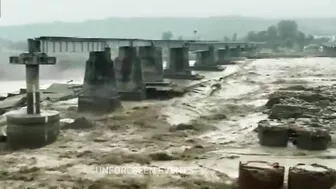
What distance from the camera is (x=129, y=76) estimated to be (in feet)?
98.6

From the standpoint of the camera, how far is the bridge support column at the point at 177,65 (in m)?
44.8

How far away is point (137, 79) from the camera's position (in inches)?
1188

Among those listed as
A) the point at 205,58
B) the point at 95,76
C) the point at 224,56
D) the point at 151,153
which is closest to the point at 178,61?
→ the point at 205,58

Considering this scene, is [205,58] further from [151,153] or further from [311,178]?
[311,178]

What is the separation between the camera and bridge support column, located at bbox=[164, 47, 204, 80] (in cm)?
4484

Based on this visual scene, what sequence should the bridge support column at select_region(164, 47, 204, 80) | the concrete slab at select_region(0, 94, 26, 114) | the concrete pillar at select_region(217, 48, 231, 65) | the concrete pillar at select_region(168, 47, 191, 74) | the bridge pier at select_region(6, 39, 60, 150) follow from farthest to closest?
the concrete pillar at select_region(217, 48, 231, 65)
the concrete pillar at select_region(168, 47, 191, 74)
the bridge support column at select_region(164, 47, 204, 80)
the concrete slab at select_region(0, 94, 26, 114)
the bridge pier at select_region(6, 39, 60, 150)

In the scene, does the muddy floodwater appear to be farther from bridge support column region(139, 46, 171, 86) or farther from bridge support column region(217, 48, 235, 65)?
bridge support column region(217, 48, 235, 65)

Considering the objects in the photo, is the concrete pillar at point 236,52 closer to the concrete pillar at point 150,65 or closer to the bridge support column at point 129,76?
the concrete pillar at point 150,65

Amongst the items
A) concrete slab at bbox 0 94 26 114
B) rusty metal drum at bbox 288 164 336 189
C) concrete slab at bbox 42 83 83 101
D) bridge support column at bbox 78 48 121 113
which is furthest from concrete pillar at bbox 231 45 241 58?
rusty metal drum at bbox 288 164 336 189

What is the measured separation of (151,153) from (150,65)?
70.8ft

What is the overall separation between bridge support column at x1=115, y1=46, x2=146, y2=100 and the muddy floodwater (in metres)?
4.35

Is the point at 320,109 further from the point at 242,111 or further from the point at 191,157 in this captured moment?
the point at 191,157

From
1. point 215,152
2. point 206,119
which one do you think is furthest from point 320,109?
point 215,152

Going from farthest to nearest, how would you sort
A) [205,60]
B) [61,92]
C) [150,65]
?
1. [205,60]
2. [150,65]
3. [61,92]
